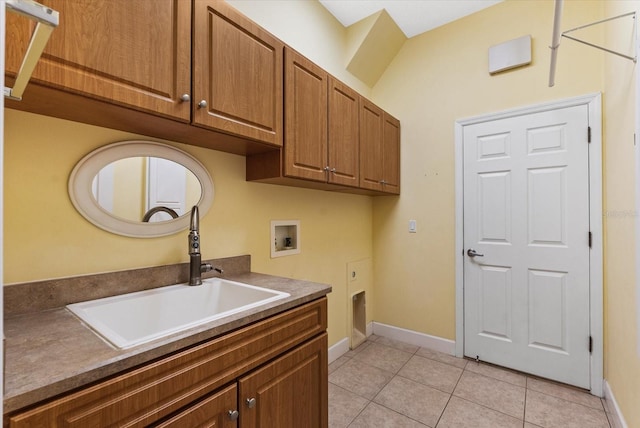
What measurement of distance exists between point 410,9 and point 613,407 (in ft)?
10.3

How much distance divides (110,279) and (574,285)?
2.85 meters

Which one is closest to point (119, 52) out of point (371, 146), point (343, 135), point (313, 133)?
point (313, 133)

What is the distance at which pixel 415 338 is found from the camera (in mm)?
2789

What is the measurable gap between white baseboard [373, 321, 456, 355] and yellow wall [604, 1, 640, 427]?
1.02m

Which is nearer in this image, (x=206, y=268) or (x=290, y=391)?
(x=290, y=391)

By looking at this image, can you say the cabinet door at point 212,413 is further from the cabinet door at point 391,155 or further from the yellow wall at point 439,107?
the yellow wall at point 439,107

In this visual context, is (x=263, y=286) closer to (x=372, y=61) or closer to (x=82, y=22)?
(x=82, y=22)

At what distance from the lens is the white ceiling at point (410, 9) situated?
7.86 feet

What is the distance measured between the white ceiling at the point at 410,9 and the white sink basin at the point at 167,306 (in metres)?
2.34

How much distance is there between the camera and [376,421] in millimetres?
1784

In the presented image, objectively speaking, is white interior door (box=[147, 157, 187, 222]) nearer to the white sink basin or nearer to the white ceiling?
the white sink basin

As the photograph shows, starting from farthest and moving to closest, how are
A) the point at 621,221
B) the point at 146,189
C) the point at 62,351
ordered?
the point at 621,221
the point at 146,189
the point at 62,351

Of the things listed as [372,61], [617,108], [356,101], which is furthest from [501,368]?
[372,61]

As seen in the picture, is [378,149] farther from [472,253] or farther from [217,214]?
[217,214]
